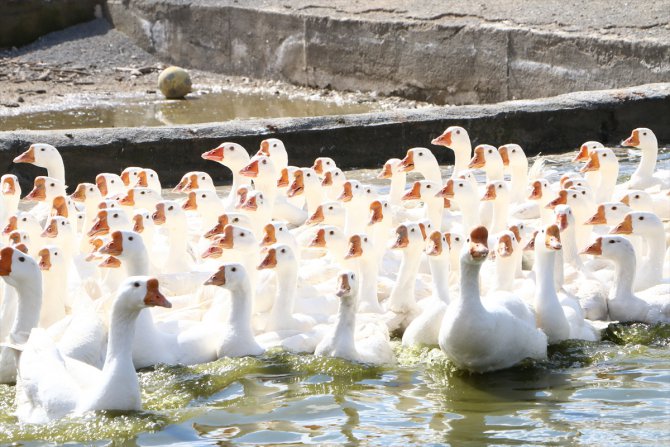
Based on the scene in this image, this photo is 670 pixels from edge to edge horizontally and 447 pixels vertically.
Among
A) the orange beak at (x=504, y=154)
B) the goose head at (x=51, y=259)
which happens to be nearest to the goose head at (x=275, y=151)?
the orange beak at (x=504, y=154)

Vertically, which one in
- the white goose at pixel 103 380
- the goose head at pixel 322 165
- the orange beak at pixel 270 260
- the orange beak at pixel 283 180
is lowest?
the white goose at pixel 103 380

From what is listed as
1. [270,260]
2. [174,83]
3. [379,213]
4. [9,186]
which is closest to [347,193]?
[379,213]

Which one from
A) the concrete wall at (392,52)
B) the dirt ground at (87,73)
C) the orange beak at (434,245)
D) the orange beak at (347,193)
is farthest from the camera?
the dirt ground at (87,73)

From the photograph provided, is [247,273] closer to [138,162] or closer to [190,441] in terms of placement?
[190,441]

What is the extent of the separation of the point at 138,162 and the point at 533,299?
4323 mm

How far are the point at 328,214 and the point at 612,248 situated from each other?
1.90 meters

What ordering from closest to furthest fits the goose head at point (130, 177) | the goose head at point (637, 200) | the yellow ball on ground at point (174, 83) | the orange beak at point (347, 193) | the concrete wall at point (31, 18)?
the orange beak at point (347, 193) → the goose head at point (637, 200) → the goose head at point (130, 177) → the yellow ball on ground at point (174, 83) → the concrete wall at point (31, 18)

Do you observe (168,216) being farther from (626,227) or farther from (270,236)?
(626,227)

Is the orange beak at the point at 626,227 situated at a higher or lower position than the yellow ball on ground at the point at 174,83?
lower

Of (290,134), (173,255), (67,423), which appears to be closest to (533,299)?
(173,255)

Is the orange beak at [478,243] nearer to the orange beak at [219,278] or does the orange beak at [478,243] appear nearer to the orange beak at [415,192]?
the orange beak at [219,278]

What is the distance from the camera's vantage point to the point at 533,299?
6.93 meters

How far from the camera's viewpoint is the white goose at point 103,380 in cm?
555

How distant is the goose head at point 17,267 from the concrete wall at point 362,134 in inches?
147
